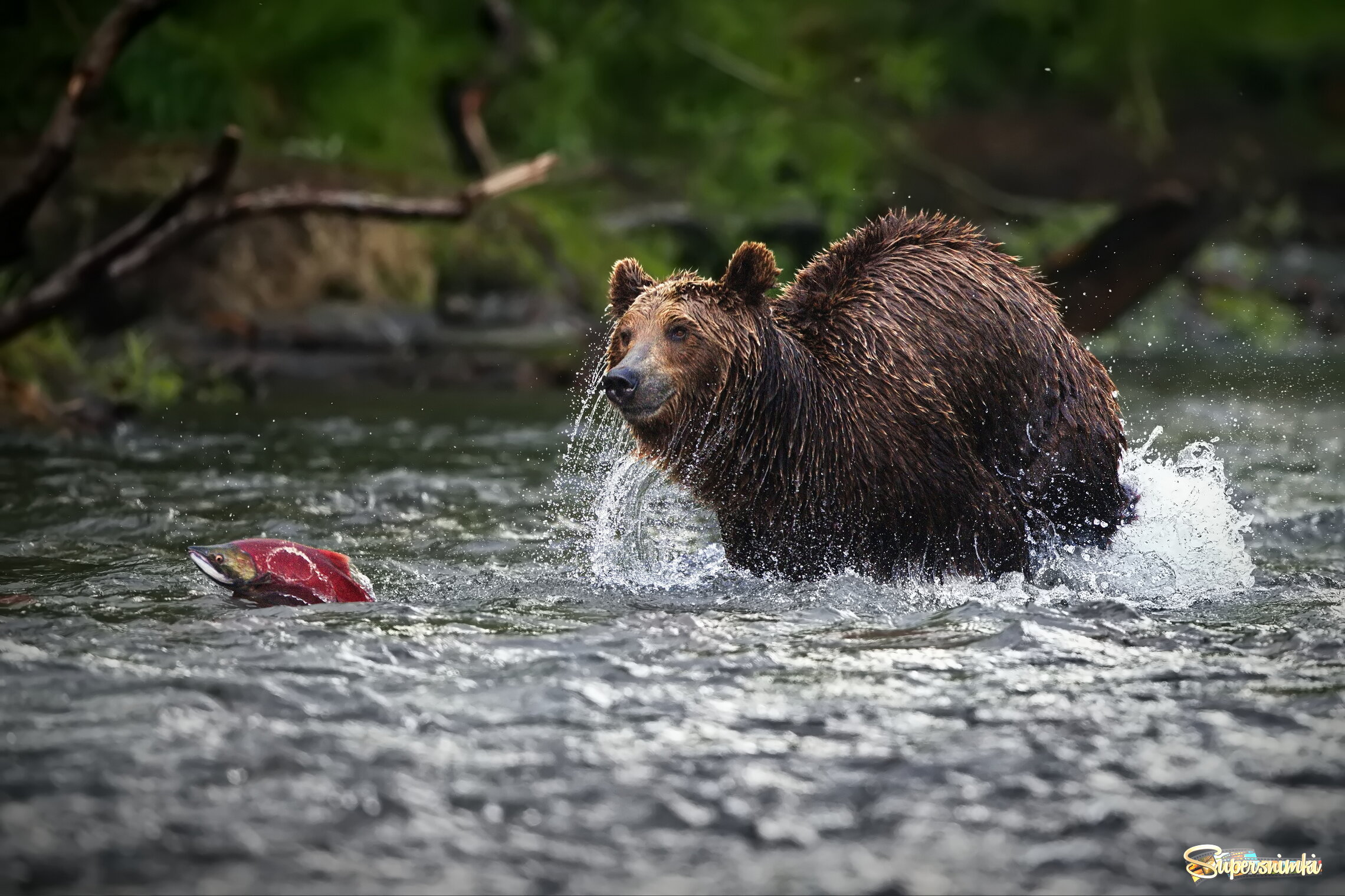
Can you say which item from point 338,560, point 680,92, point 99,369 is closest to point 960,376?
point 338,560

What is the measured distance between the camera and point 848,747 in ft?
13.3

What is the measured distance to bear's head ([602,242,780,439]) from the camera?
5910mm

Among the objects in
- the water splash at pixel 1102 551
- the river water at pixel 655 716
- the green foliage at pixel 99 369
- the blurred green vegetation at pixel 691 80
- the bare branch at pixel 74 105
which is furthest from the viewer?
the blurred green vegetation at pixel 691 80

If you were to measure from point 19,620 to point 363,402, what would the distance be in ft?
25.6

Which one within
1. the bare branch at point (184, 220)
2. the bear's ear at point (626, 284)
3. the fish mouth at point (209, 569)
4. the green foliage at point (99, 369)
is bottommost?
the fish mouth at point (209, 569)

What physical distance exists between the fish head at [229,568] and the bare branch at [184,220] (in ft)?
15.1

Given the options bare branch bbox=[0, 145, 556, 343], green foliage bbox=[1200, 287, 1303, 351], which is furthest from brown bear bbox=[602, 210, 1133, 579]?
green foliage bbox=[1200, 287, 1303, 351]

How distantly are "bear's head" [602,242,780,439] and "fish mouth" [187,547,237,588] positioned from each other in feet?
4.82

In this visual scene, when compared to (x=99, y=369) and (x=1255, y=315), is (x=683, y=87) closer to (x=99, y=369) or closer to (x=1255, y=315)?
(x=1255, y=315)

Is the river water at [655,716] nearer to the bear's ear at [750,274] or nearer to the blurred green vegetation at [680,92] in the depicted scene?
the bear's ear at [750,274]

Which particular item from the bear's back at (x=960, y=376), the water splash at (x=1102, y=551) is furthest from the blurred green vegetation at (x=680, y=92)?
the bear's back at (x=960, y=376)

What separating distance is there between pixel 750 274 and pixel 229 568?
2.15 meters

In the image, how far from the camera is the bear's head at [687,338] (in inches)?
233

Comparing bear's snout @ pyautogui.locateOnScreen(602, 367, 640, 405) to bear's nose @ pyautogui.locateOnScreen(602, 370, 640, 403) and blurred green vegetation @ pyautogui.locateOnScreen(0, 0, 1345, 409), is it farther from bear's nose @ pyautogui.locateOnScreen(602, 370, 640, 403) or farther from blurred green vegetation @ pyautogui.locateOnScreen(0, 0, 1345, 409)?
blurred green vegetation @ pyautogui.locateOnScreen(0, 0, 1345, 409)
